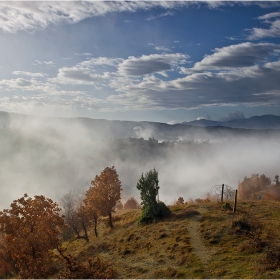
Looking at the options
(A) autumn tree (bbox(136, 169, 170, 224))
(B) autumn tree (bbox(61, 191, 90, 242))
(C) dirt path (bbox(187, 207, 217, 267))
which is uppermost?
(A) autumn tree (bbox(136, 169, 170, 224))

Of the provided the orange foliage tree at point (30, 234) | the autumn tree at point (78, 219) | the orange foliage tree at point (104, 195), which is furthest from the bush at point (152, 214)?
the orange foliage tree at point (30, 234)

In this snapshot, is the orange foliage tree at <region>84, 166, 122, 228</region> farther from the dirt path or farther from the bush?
the dirt path

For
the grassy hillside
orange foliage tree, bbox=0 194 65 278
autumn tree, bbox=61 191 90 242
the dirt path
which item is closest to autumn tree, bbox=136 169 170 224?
the grassy hillside

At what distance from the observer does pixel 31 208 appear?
3966 centimetres

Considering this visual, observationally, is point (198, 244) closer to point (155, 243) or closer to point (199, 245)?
point (199, 245)

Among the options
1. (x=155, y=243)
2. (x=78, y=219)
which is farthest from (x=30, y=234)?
(x=78, y=219)

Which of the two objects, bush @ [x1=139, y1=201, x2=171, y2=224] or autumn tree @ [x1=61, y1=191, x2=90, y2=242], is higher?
bush @ [x1=139, y1=201, x2=171, y2=224]

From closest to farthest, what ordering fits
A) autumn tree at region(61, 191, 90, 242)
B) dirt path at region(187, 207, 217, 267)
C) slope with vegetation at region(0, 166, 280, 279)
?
1. slope with vegetation at region(0, 166, 280, 279)
2. dirt path at region(187, 207, 217, 267)
3. autumn tree at region(61, 191, 90, 242)

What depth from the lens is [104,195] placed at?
57688 millimetres

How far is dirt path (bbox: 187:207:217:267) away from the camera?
111 ft

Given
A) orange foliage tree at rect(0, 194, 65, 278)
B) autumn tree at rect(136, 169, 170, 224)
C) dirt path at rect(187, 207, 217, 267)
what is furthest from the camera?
autumn tree at rect(136, 169, 170, 224)

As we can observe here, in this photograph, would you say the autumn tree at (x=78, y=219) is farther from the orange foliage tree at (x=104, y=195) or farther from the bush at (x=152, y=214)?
the bush at (x=152, y=214)

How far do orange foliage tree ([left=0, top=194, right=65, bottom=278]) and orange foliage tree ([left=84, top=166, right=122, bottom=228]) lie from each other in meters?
16.8

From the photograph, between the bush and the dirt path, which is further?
Result: the bush
